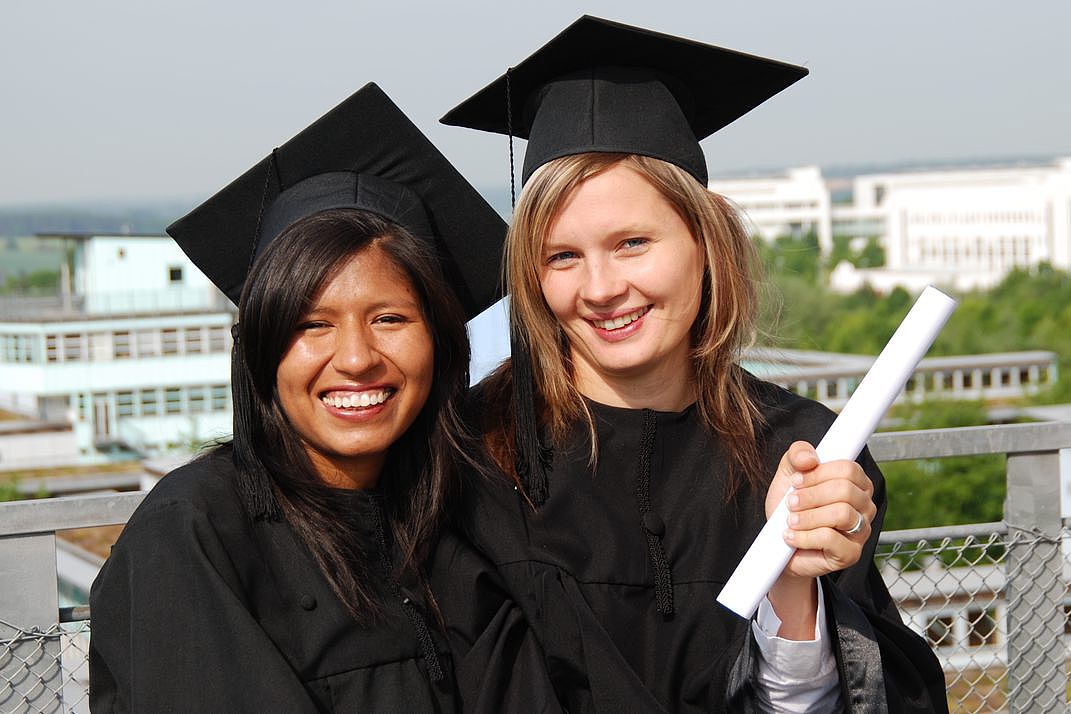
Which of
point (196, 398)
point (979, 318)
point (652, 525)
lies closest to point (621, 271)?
point (652, 525)

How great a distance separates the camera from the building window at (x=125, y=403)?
79500mm

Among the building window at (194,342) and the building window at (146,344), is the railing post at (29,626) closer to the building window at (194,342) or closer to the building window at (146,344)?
the building window at (194,342)

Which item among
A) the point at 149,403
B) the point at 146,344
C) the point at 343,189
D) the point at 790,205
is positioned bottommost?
the point at 149,403

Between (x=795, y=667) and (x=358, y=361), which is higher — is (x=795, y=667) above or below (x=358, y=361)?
below

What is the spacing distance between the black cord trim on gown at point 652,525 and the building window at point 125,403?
80.6m

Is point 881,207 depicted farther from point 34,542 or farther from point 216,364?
point 34,542

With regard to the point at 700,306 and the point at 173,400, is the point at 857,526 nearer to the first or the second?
the point at 700,306

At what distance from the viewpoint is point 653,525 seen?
2592 mm

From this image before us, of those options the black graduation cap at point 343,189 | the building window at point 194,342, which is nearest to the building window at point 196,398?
the building window at point 194,342

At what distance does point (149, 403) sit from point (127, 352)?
12.2 feet

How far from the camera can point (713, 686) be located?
2496 mm

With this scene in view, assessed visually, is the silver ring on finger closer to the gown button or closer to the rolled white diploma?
the rolled white diploma

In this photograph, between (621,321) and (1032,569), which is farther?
(1032,569)

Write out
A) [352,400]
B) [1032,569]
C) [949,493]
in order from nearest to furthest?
[352,400]
[1032,569]
[949,493]
